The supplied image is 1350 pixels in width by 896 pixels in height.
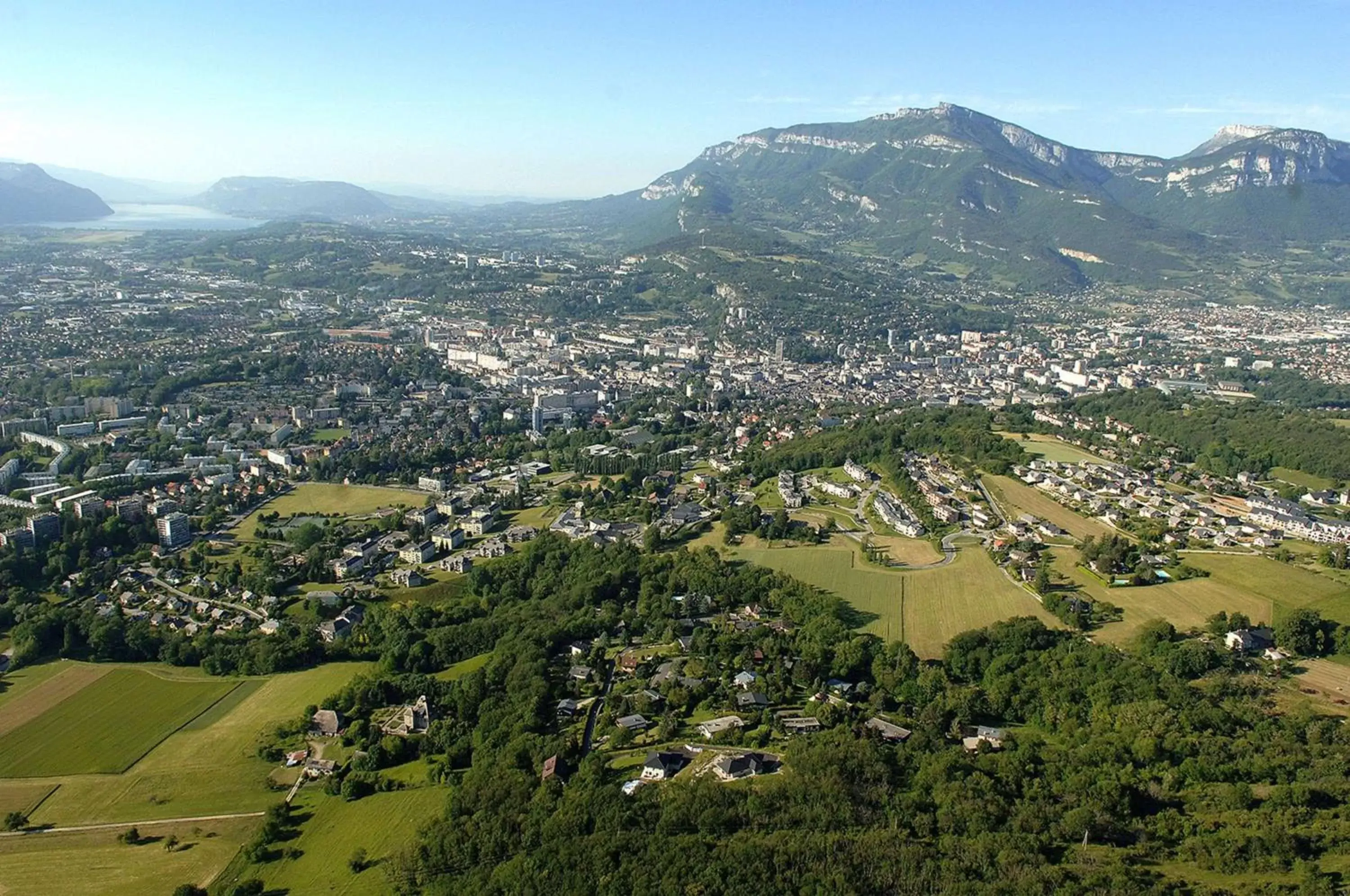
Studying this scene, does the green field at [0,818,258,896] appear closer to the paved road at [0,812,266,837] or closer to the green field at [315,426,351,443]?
the paved road at [0,812,266,837]

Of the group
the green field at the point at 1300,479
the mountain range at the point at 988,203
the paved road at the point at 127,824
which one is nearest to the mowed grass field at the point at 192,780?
the paved road at the point at 127,824

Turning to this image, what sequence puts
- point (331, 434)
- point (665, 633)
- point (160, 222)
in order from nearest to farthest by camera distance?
point (665, 633)
point (331, 434)
point (160, 222)

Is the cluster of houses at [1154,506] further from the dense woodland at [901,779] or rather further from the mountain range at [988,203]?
the mountain range at [988,203]

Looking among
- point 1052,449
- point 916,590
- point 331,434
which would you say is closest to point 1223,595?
point 916,590

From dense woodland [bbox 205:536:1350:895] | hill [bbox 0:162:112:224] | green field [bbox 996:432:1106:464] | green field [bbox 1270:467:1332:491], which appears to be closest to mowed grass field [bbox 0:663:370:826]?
dense woodland [bbox 205:536:1350:895]

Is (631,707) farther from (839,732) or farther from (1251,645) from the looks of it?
(1251,645)

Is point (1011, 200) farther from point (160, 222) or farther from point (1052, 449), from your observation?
point (160, 222)
